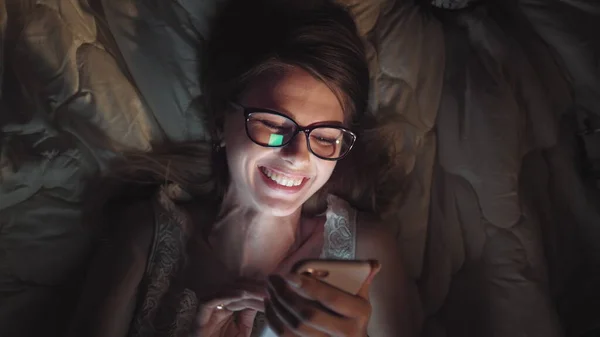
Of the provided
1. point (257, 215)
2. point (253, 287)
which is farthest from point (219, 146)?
point (253, 287)

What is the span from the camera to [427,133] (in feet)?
4.42

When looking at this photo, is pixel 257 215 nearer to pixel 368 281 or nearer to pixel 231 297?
pixel 231 297

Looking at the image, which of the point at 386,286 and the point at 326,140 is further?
the point at 386,286

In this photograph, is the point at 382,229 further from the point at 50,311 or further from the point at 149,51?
the point at 50,311

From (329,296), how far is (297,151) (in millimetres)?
251

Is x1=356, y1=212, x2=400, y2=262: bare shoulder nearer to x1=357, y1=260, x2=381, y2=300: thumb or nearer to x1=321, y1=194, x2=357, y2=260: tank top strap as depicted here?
x1=321, y1=194, x2=357, y2=260: tank top strap

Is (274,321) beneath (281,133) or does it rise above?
beneath

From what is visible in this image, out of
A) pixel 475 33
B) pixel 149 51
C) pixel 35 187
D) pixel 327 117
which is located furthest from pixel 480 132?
pixel 35 187

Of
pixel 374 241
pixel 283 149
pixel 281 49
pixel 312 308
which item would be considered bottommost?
pixel 374 241

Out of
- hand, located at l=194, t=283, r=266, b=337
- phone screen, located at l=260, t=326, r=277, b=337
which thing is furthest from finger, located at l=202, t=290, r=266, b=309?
phone screen, located at l=260, t=326, r=277, b=337

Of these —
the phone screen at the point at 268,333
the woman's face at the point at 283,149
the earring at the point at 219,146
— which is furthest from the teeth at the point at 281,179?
the phone screen at the point at 268,333

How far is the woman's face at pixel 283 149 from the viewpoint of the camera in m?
1.06

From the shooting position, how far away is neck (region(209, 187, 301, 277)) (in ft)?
4.06

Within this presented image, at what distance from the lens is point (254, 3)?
1.18m
